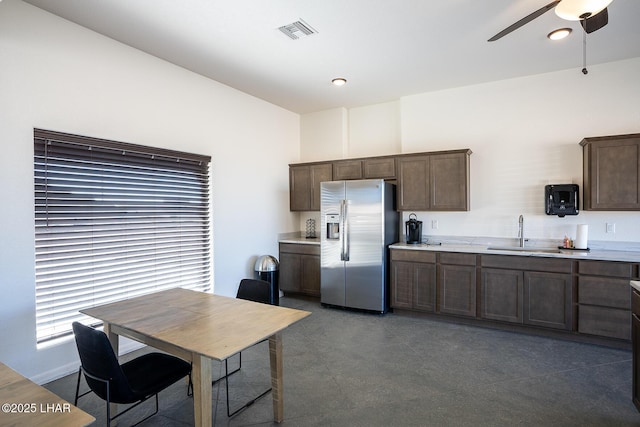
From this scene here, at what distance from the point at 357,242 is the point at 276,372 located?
2487 mm

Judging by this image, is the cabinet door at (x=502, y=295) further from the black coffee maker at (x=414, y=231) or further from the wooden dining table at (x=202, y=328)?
the wooden dining table at (x=202, y=328)

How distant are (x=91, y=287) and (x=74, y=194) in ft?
2.79

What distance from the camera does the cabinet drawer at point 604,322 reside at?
320cm

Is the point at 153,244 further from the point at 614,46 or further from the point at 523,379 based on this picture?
the point at 614,46

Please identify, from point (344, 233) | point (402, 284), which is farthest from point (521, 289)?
point (344, 233)

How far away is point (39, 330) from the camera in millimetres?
2717

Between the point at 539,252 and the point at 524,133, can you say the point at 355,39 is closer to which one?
the point at 524,133

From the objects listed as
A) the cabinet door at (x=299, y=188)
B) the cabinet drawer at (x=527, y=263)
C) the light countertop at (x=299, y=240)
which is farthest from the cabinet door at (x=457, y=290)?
the cabinet door at (x=299, y=188)

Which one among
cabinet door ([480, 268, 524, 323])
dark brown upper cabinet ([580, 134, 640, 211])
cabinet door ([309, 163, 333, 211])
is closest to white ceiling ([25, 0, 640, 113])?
dark brown upper cabinet ([580, 134, 640, 211])

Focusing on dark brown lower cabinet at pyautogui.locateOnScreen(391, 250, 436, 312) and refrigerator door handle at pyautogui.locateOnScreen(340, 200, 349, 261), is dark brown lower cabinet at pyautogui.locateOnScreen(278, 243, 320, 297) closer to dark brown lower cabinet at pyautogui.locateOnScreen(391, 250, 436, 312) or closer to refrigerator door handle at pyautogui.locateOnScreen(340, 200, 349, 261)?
refrigerator door handle at pyautogui.locateOnScreen(340, 200, 349, 261)

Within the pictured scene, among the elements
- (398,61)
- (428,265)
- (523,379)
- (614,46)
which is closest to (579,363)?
(523,379)

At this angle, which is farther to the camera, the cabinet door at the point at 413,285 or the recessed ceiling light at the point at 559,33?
the cabinet door at the point at 413,285

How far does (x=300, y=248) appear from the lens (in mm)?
5078

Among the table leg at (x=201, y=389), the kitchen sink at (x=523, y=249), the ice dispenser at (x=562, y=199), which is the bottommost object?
the table leg at (x=201, y=389)
